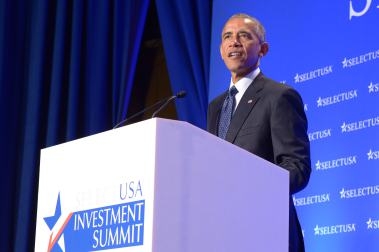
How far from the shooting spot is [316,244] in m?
3.67

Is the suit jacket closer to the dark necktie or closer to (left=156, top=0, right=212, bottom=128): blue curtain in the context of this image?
the dark necktie

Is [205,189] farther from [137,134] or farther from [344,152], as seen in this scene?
[344,152]

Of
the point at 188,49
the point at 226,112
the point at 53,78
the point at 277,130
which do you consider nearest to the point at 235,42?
the point at 226,112

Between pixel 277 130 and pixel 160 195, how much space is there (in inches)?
37.6

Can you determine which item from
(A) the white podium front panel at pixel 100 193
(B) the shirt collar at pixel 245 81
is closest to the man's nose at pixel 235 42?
(B) the shirt collar at pixel 245 81

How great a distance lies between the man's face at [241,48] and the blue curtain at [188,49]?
176cm

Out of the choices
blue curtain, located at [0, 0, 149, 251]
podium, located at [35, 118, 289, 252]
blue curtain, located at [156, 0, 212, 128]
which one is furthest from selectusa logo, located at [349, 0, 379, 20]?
blue curtain, located at [0, 0, 149, 251]

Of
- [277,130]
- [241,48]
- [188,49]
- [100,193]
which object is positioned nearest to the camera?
[100,193]

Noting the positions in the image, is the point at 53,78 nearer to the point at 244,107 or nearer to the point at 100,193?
the point at 244,107

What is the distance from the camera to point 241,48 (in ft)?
9.93

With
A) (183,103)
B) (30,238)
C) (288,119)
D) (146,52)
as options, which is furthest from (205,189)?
(146,52)

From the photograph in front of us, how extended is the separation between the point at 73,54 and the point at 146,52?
1.75 ft

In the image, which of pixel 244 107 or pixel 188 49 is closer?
pixel 244 107

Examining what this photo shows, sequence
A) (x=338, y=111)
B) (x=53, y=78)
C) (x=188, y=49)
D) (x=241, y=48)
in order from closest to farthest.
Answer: (x=241, y=48)
(x=338, y=111)
(x=188, y=49)
(x=53, y=78)
